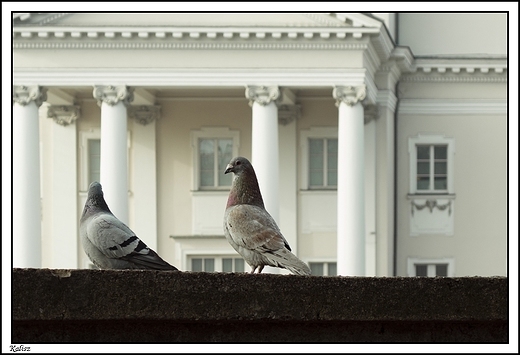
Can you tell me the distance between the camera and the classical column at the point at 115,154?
108 ft

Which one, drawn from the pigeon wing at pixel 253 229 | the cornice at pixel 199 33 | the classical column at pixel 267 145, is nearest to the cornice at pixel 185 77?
the classical column at pixel 267 145

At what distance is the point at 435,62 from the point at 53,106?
1099 centimetres

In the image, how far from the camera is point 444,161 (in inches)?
1486

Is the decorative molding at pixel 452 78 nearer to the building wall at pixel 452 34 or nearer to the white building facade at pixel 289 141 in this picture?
the white building facade at pixel 289 141

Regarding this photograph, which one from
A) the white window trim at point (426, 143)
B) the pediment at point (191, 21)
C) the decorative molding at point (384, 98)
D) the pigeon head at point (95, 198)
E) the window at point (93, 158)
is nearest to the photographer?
the pigeon head at point (95, 198)

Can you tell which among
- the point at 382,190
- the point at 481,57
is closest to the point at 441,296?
the point at 382,190

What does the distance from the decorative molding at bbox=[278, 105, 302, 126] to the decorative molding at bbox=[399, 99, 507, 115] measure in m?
3.30

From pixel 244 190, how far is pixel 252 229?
1.26 feet

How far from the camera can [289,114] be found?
36.3m

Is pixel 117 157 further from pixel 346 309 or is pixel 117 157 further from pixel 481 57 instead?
pixel 346 309

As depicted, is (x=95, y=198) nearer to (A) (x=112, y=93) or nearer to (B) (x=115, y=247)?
(B) (x=115, y=247)

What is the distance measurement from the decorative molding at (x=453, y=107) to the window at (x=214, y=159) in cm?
524

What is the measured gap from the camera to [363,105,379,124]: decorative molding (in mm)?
35562

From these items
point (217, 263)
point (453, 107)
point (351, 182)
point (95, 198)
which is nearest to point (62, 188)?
point (217, 263)
